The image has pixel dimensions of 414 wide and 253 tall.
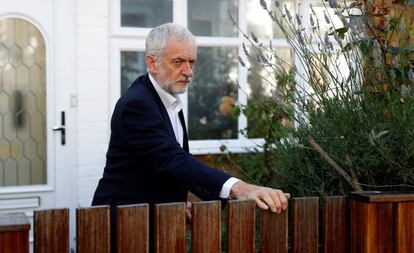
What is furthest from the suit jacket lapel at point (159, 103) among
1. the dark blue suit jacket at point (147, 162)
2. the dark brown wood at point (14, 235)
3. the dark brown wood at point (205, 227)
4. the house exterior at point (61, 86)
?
the house exterior at point (61, 86)

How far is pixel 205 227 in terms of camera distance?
1941 mm

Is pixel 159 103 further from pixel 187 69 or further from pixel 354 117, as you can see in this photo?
pixel 354 117

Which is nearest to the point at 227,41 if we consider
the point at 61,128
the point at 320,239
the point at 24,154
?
the point at 61,128

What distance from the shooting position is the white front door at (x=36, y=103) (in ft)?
16.6

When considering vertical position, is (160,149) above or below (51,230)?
above

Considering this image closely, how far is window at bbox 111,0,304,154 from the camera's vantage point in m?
5.62

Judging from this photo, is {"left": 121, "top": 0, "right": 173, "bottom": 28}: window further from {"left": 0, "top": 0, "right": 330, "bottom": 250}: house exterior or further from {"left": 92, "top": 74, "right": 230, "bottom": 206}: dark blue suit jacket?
{"left": 92, "top": 74, "right": 230, "bottom": 206}: dark blue suit jacket

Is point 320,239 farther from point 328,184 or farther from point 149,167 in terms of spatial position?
point 149,167

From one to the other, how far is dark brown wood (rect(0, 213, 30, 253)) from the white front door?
11.7ft

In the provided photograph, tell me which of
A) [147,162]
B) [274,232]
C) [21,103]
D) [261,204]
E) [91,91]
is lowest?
[274,232]

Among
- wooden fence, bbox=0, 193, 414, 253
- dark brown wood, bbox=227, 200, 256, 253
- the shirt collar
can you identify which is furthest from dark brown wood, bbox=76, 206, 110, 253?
the shirt collar

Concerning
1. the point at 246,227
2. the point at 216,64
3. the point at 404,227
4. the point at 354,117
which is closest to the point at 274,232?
the point at 246,227

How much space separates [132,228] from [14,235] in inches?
14.1

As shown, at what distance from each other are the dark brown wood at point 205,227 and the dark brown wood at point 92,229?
280 mm
